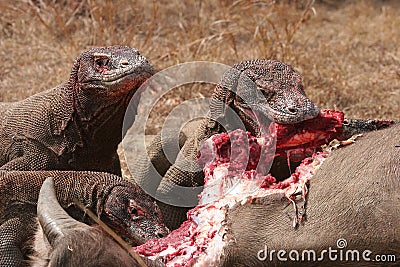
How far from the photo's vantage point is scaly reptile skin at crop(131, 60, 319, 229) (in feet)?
12.7

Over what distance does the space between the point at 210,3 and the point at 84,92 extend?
4609mm

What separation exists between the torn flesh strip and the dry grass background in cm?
234

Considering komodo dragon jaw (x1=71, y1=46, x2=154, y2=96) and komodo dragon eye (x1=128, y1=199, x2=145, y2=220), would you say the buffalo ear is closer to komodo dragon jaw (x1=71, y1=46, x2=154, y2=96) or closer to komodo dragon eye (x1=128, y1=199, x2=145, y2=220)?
komodo dragon eye (x1=128, y1=199, x2=145, y2=220)

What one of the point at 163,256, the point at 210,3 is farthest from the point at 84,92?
the point at 210,3

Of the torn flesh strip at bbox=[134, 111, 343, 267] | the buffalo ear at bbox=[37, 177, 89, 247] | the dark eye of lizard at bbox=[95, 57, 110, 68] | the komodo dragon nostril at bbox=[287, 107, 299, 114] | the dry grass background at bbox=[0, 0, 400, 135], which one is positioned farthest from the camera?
A: the dry grass background at bbox=[0, 0, 400, 135]

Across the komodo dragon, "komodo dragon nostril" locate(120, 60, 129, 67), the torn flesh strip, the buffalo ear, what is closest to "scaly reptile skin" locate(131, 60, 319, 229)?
the torn flesh strip

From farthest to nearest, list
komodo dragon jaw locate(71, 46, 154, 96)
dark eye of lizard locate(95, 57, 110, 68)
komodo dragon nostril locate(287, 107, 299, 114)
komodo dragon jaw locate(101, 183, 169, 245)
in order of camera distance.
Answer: dark eye of lizard locate(95, 57, 110, 68), komodo dragon jaw locate(71, 46, 154, 96), komodo dragon nostril locate(287, 107, 299, 114), komodo dragon jaw locate(101, 183, 169, 245)

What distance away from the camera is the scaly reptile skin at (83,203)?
351cm

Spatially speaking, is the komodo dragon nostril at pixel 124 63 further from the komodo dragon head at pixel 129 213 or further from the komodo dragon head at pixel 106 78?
the komodo dragon head at pixel 129 213

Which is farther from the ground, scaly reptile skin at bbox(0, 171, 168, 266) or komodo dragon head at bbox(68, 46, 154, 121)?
komodo dragon head at bbox(68, 46, 154, 121)

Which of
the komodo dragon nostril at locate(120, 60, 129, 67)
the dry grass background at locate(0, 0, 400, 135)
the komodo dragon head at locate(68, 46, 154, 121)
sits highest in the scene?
the komodo dragon nostril at locate(120, 60, 129, 67)

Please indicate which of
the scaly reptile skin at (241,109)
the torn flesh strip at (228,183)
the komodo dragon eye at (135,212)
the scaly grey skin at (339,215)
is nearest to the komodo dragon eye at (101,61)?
the scaly reptile skin at (241,109)

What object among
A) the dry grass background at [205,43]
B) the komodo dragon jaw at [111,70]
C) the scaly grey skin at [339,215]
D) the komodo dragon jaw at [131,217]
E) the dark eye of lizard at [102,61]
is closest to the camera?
the scaly grey skin at [339,215]

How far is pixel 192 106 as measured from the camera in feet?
→ 19.8
